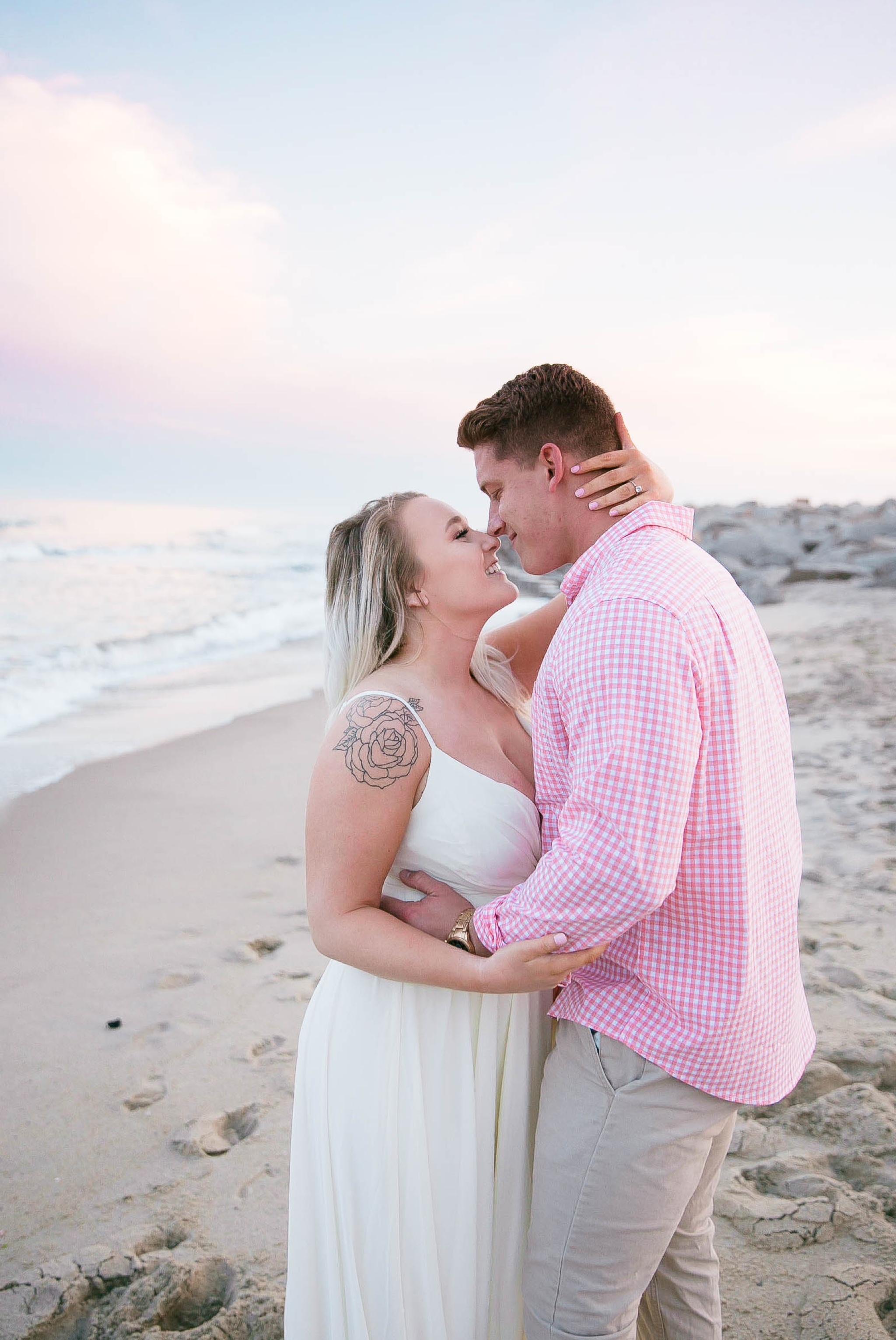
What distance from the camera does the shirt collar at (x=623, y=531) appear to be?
1.94 metres

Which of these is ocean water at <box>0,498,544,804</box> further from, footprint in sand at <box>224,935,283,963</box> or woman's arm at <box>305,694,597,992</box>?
woman's arm at <box>305,694,597,992</box>

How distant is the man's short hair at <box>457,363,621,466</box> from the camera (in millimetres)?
2156

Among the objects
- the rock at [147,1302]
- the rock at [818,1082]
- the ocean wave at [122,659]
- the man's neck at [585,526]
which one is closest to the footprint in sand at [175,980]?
the rock at [147,1302]

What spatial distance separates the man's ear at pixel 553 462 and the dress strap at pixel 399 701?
2.08 ft

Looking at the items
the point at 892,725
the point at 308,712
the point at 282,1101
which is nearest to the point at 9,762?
the point at 308,712

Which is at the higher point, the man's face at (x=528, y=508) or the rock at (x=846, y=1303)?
the man's face at (x=528, y=508)

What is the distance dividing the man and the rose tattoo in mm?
337

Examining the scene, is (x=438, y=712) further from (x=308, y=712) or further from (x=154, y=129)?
(x=154, y=129)

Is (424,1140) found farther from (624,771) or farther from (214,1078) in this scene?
(214,1078)

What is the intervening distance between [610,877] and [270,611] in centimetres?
1733

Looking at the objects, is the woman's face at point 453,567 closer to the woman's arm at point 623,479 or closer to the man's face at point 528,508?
the man's face at point 528,508

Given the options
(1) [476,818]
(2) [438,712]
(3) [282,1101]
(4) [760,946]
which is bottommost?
(3) [282,1101]

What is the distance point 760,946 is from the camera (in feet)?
5.72

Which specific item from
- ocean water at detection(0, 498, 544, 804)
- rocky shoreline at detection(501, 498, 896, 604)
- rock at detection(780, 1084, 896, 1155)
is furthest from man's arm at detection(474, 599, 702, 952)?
rocky shoreline at detection(501, 498, 896, 604)
